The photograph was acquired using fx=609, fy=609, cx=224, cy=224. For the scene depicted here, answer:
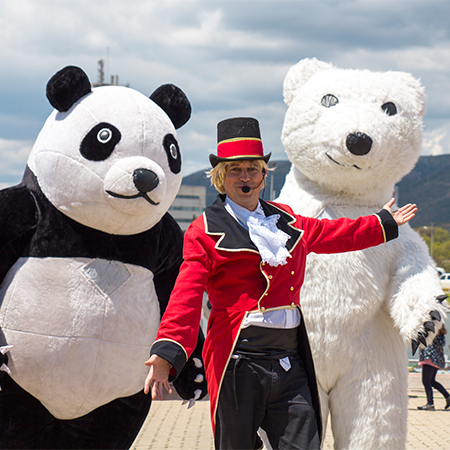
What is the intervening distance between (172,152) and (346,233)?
45.0 inches

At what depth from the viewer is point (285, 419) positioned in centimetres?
263

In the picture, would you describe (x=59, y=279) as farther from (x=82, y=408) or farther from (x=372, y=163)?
(x=372, y=163)

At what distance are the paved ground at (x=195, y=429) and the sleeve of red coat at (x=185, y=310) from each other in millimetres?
3459

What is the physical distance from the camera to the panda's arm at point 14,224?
10.9 feet

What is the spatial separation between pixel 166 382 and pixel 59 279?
1.22 metres

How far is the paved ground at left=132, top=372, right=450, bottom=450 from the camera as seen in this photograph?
18.9 ft

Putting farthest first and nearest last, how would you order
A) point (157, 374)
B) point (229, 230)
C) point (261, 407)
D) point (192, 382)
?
point (192, 382) → point (229, 230) → point (261, 407) → point (157, 374)

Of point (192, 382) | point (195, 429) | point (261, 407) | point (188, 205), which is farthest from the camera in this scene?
point (188, 205)

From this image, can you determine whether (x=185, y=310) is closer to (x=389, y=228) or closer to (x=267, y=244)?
(x=267, y=244)

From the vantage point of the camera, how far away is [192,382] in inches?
146

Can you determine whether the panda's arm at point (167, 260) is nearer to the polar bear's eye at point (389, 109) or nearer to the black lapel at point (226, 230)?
the black lapel at point (226, 230)

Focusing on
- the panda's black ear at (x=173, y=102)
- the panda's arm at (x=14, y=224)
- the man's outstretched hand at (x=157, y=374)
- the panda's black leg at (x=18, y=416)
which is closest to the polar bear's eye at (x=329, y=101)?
the panda's black ear at (x=173, y=102)

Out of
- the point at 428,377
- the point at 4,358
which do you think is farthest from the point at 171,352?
the point at 428,377

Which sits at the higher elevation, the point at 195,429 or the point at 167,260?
the point at 167,260
